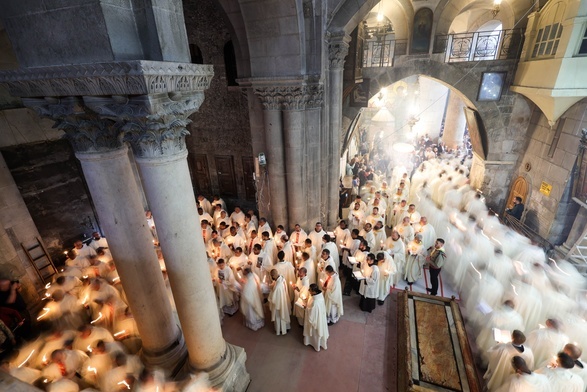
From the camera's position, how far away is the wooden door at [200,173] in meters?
12.3

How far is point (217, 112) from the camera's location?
36.9 ft

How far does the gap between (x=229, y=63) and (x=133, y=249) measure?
27.3 ft

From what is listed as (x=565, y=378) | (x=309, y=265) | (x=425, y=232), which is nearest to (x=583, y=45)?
(x=425, y=232)

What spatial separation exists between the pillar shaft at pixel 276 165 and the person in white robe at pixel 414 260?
3.76 metres

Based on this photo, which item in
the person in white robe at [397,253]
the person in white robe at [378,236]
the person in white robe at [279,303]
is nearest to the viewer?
the person in white robe at [279,303]

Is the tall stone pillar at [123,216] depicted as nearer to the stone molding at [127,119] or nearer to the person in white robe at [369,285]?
the stone molding at [127,119]

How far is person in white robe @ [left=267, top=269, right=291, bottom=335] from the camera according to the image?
21.0 ft

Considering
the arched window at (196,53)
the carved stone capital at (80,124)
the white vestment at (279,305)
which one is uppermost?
the arched window at (196,53)

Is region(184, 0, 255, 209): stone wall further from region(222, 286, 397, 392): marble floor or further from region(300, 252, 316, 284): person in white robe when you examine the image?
region(222, 286, 397, 392): marble floor

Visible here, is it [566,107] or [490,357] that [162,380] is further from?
[566,107]

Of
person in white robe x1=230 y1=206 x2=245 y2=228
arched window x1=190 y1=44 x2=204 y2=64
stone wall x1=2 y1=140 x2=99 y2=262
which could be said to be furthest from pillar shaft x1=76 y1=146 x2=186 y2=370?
arched window x1=190 y1=44 x2=204 y2=64

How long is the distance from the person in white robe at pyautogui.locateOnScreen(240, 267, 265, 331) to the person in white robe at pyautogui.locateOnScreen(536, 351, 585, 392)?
5.18 m

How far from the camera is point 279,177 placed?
345 inches

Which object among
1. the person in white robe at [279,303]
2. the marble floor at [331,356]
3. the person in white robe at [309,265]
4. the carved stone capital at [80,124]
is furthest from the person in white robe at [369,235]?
the carved stone capital at [80,124]
